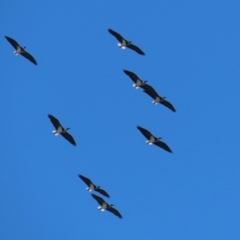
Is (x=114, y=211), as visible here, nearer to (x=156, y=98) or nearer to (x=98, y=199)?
(x=98, y=199)

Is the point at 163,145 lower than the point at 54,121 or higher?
higher

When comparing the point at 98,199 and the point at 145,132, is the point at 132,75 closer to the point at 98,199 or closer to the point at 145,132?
the point at 145,132

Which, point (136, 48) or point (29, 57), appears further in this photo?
point (29, 57)

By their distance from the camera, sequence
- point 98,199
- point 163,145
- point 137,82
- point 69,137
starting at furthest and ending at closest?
1. point 163,145
2. point 98,199
3. point 137,82
4. point 69,137

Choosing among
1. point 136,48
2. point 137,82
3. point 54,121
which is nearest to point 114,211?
point 54,121

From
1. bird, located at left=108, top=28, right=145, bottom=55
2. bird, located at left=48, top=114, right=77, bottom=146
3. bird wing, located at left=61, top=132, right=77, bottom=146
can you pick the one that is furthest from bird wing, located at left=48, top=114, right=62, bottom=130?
bird, located at left=108, top=28, right=145, bottom=55

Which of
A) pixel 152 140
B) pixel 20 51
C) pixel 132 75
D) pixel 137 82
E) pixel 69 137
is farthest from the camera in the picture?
pixel 20 51

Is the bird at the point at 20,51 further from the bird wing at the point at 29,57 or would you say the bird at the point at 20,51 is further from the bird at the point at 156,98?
the bird at the point at 156,98

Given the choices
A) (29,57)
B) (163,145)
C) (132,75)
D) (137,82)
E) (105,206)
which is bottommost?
(105,206)

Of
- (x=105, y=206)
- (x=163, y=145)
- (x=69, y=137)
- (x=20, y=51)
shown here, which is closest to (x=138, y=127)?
(x=163, y=145)

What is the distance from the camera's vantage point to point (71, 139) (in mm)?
101938

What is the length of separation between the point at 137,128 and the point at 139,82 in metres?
2.71

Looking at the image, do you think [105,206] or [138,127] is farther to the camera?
[105,206]

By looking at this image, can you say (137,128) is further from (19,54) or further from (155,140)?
(19,54)
